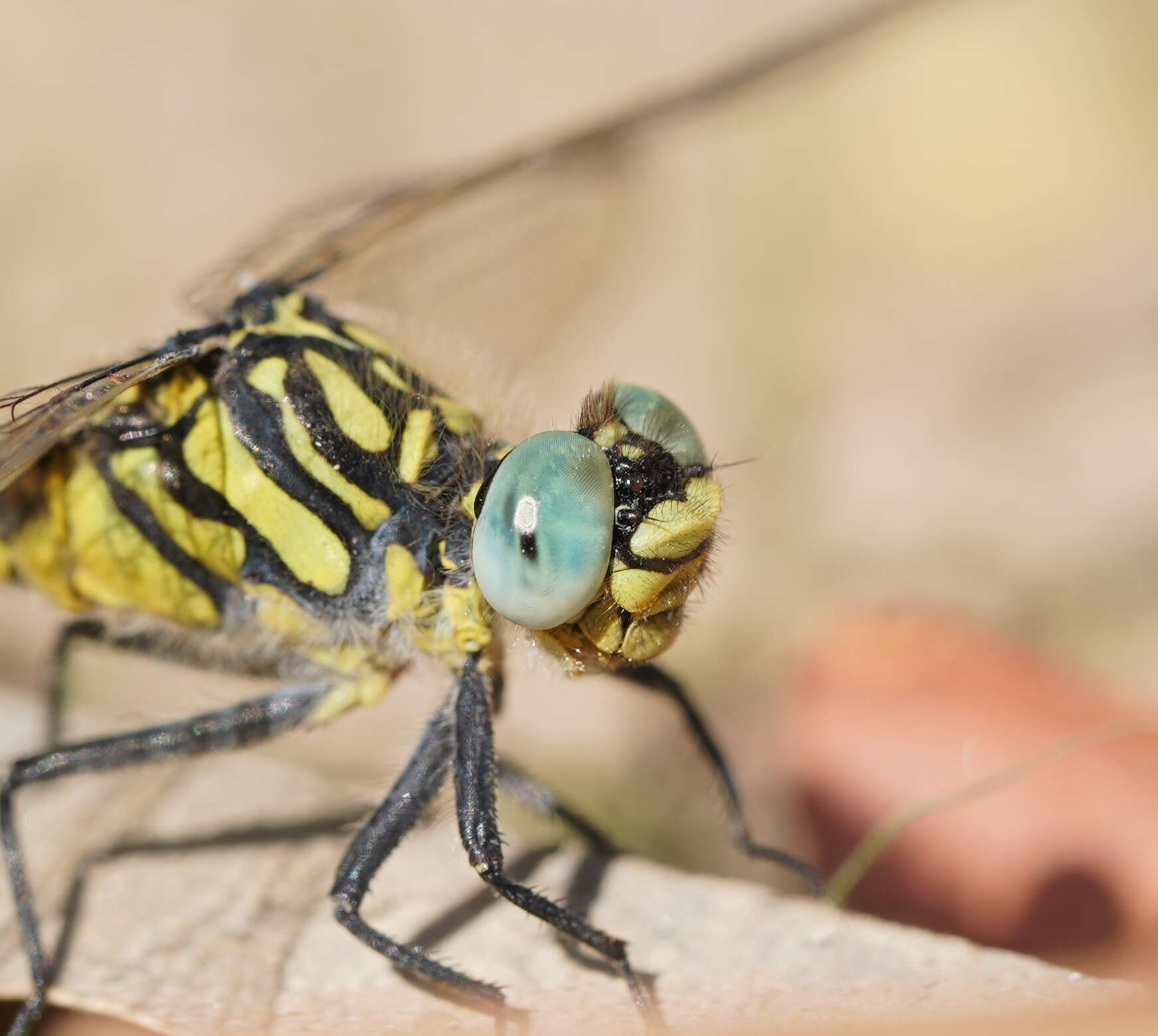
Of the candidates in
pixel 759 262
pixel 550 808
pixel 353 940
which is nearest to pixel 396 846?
pixel 353 940

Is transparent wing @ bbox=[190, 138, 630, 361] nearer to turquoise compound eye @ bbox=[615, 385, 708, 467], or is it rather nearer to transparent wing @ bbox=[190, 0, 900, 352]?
transparent wing @ bbox=[190, 0, 900, 352]

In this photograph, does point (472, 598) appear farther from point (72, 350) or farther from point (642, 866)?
point (72, 350)

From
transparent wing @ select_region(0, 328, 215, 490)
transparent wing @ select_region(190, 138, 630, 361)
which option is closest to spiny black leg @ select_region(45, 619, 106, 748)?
transparent wing @ select_region(0, 328, 215, 490)

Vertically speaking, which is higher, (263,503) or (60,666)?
(263,503)

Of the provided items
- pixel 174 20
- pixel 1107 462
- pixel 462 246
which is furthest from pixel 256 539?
pixel 174 20

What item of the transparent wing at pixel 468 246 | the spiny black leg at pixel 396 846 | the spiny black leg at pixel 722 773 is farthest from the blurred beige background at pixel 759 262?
the spiny black leg at pixel 396 846

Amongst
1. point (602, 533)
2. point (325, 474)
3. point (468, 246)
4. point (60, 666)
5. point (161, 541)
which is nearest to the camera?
point (602, 533)

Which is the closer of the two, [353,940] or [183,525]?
→ [353,940]

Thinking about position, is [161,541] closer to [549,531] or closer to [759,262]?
[549,531]
